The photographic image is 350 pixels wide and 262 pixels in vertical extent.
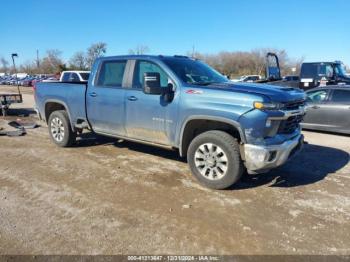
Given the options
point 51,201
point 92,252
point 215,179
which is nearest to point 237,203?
point 215,179

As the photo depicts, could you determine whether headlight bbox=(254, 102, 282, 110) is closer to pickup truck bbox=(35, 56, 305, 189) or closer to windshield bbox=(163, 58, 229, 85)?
pickup truck bbox=(35, 56, 305, 189)

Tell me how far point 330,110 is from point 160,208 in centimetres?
664

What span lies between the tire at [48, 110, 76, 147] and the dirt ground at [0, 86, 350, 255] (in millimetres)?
710

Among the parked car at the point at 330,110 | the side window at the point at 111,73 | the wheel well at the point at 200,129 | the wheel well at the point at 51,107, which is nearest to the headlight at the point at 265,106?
the wheel well at the point at 200,129

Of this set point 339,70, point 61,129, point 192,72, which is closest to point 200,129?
point 192,72

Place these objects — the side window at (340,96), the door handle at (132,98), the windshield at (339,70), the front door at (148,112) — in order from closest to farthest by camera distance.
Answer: the front door at (148,112) < the door handle at (132,98) < the side window at (340,96) < the windshield at (339,70)

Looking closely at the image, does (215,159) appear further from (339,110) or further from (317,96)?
(317,96)

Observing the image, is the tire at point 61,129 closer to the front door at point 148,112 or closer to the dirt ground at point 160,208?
the dirt ground at point 160,208

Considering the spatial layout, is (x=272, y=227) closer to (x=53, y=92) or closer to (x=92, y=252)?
(x=92, y=252)

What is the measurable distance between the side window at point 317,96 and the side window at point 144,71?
18.9ft

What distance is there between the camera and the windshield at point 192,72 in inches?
208

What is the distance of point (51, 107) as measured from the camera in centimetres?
768

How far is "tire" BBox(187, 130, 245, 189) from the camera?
4582 mm

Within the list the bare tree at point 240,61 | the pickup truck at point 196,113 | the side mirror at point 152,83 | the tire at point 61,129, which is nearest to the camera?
the pickup truck at point 196,113
